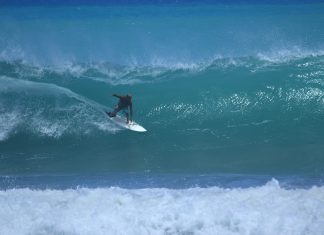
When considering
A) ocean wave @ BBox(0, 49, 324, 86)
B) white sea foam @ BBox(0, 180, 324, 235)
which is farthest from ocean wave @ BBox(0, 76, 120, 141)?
white sea foam @ BBox(0, 180, 324, 235)

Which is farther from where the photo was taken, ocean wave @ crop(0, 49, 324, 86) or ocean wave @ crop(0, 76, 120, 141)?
ocean wave @ crop(0, 49, 324, 86)

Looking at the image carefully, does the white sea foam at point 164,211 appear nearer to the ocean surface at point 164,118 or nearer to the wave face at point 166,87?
the ocean surface at point 164,118

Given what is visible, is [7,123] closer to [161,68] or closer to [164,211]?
[161,68]

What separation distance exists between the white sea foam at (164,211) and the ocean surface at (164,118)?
0.03 m

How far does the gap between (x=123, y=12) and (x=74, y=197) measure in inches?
283

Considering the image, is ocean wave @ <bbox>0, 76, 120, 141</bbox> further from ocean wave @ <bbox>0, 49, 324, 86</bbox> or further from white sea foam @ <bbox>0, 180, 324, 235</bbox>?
white sea foam @ <bbox>0, 180, 324, 235</bbox>

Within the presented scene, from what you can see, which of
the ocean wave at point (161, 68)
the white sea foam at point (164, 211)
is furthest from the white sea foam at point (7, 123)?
the white sea foam at point (164, 211)

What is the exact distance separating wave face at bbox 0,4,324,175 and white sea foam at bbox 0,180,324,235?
0.78 m

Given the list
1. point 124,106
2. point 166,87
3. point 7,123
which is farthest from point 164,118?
point 7,123

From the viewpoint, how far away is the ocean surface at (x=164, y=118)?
12.5 m

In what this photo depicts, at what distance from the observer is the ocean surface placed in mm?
12492

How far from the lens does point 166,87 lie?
15031mm

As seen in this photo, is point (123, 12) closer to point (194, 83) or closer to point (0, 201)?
point (194, 83)

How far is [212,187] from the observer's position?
1304 cm
